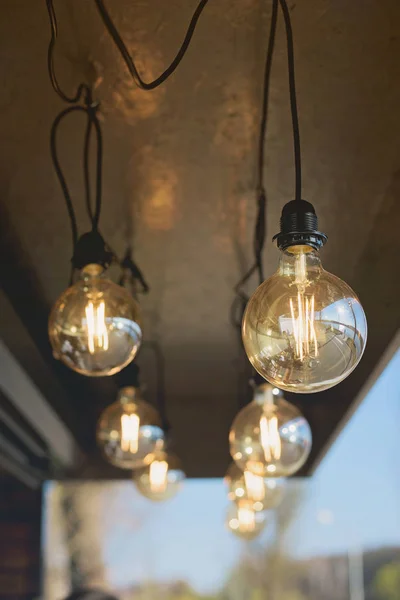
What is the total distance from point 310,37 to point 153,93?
0.32 m

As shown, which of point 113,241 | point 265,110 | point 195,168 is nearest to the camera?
point 265,110

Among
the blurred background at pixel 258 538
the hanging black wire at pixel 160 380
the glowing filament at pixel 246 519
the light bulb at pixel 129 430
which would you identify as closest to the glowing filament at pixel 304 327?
the light bulb at pixel 129 430

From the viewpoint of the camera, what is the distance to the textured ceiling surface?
1.25 metres

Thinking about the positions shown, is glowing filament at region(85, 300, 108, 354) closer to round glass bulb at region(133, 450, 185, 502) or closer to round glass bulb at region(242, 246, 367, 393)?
round glass bulb at region(242, 246, 367, 393)

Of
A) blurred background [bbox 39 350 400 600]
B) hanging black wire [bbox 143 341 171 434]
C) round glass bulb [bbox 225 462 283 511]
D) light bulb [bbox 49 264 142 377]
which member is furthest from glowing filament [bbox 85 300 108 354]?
blurred background [bbox 39 350 400 600]

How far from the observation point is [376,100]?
4.68 feet

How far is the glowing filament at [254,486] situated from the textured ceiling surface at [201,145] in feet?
1.88

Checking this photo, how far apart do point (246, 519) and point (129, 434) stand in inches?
65.4

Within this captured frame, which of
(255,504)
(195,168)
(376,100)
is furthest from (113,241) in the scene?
(255,504)

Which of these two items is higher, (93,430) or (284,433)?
(93,430)

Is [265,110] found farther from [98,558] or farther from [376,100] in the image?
[98,558]

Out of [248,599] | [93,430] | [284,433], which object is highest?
[93,430]

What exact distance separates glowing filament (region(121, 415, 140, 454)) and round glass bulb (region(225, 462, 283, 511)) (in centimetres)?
52

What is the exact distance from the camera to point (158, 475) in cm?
279
